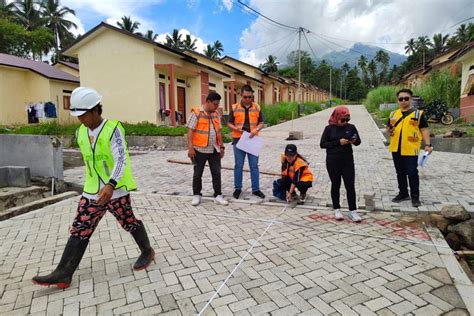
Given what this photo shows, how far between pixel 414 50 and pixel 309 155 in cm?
7243

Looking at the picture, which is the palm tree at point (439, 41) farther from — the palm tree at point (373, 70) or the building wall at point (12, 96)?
the building wall at point (12, 96)

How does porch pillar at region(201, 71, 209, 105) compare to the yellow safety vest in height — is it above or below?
above

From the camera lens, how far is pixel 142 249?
3.26 meters

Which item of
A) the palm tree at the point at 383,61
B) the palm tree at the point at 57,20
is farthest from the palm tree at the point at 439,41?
the palm tree at the point at 57,20

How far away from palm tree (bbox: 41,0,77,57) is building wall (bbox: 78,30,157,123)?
26.0 metres

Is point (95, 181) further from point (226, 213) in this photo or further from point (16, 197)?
point (16, 197)

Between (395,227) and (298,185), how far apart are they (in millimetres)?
1465

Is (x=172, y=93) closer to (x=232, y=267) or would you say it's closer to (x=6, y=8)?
(x=232, y=267)

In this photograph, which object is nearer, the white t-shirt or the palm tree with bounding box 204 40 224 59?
the white t-shirt

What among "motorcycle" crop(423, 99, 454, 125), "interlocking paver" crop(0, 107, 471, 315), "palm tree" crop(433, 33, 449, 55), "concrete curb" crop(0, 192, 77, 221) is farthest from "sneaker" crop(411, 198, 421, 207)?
"palm tree" crop(433, 33, 449, 55)

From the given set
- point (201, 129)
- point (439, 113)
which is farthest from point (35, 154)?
point (439, 113)

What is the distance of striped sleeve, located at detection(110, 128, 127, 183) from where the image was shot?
109 inches

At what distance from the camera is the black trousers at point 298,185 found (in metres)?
5.16

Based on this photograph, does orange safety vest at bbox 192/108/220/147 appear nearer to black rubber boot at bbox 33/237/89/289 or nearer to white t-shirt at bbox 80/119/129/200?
white t-shirt at bbox 80/119/129/200
